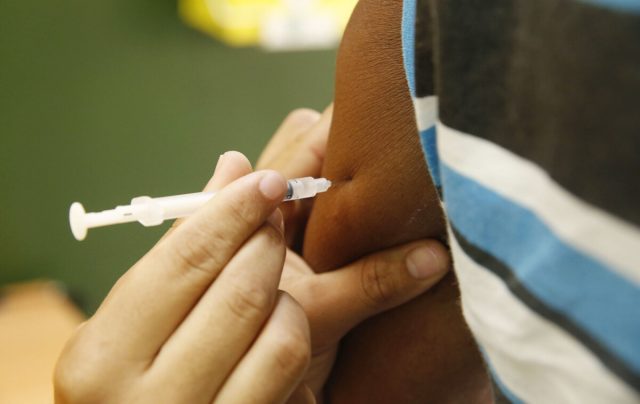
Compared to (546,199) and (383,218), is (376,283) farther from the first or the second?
(546,199)

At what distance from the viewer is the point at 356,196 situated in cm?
53

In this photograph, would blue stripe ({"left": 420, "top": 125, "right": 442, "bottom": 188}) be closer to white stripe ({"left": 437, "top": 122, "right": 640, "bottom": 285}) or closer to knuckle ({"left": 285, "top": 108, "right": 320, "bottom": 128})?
white stripe ({"left": 437, "top": 122, "right": 640, "bottom": 285})

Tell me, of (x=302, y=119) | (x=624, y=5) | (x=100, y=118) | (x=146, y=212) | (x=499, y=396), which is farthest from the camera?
(x=100, y=118)

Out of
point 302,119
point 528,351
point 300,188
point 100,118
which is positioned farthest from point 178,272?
point 100,118

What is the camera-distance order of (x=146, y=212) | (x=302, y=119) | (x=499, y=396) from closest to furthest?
(x=499, y=396), (x=146, y=212), (x=302, y=119)

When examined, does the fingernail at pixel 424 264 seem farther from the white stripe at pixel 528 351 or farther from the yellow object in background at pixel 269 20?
the yellow object in background at pixel 269 20

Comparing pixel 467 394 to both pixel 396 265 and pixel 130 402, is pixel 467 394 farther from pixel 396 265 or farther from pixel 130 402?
pixel 130 402

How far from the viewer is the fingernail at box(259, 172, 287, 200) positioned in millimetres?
439

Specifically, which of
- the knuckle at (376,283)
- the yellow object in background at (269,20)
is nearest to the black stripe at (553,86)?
the knuckle at (376,283)

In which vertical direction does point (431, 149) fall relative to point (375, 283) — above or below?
above

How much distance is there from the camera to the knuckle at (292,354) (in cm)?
44

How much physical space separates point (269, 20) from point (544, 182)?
1.38 meters

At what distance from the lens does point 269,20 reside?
156 cm

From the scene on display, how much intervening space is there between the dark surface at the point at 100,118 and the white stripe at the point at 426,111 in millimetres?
1215
